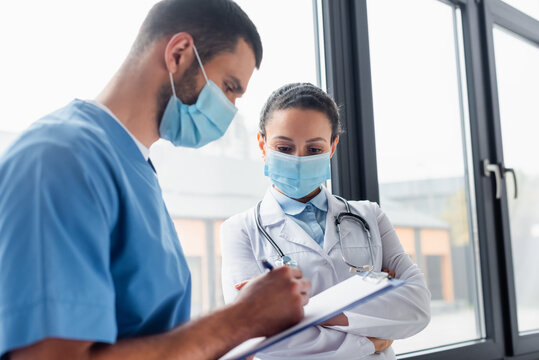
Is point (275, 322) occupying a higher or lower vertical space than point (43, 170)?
lower

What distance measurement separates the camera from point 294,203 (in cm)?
158

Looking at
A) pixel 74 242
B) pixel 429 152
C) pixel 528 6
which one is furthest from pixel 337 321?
pixel 528 6

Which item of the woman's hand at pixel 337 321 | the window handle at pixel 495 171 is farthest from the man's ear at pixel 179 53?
the window handle at pixel 495 171

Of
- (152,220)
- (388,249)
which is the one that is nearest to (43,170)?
(152,220)

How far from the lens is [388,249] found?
1569 millimetres

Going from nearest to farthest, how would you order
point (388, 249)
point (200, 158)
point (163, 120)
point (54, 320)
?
1. point (54, 320)
2. point (163, 120)
3. point (388, 249)
4. point (200, 158)

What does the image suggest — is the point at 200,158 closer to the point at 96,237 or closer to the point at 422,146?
the point at 96,237

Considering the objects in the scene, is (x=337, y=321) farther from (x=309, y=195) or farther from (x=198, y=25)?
(x=198, y=25)

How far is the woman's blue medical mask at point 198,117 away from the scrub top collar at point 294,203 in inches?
20.9

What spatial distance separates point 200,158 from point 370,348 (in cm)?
77

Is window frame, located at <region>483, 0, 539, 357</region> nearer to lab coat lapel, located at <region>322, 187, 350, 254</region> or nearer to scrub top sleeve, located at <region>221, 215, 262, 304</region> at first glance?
lab coat lapel, located at <region>322, 187, 350, 254</region>

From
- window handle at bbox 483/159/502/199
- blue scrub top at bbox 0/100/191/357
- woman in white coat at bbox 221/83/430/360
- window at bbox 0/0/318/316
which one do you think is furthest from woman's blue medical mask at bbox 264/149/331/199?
window handle at bbox 483/159/502/199

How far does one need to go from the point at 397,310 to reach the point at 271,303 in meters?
0.68

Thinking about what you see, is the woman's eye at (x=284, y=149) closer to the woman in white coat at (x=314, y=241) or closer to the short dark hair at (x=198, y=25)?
the woman in white coat at (x=314, y=241)
